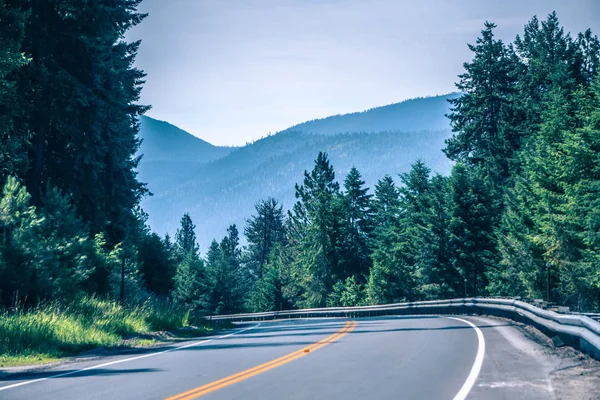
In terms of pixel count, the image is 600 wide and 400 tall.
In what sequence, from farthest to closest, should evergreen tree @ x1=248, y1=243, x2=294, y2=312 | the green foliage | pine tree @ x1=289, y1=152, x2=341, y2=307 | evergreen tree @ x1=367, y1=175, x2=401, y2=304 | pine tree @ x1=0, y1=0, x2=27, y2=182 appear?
evergreen tree @ x1=248, y1=243, x2=294, y2=312 → pine tree @ x1=289, y1=152, x2=341, y2=307 → the green foliage → evergreen tree @ x1=367, y1=175, x2=401, y2=304 → pine tree @ x1=0, y1=0, x2=27, y2=182

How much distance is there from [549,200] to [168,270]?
94.7 ft

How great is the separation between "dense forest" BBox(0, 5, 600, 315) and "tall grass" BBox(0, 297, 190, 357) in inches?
60.7

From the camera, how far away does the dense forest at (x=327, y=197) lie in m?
28.2

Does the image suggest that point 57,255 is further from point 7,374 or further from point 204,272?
point 204,272

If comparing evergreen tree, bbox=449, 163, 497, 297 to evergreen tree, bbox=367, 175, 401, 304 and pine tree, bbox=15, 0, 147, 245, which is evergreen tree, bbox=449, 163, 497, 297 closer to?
evergreen tree, bbox=367, 175, 401, 304

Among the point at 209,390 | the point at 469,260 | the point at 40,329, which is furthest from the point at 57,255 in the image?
the point at 469,260

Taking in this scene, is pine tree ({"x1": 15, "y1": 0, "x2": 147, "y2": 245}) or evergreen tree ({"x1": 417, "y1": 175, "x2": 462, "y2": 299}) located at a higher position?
pine tree ({"x1": 15, "y1": 0, "x2": 147, "y2": 245})

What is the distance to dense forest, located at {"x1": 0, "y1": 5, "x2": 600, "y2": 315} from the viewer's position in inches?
1111

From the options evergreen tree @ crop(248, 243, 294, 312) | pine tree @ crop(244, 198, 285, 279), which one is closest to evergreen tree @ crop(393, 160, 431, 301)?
evergreen tree @ crop(248, 243, 294, 312)

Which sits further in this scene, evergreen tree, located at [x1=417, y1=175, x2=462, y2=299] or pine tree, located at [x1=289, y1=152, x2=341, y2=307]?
pine tree, located at [x1=289, y1=152, x2=341, y2=307]

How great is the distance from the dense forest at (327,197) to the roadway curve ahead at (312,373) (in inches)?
390

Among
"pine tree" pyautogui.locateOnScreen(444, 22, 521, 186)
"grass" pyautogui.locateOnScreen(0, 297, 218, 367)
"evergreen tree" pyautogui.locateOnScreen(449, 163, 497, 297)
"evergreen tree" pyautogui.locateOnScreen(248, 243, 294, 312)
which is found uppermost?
"pine tree" pyautogui.locateOnScreen(444, 22, 521, 186)

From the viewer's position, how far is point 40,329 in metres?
18.4

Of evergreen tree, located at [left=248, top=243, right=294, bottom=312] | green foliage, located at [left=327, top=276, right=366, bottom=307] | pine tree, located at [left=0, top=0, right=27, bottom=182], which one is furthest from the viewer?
evergreen tree, located at [left=248, top=243, right=294, bottom=312]
